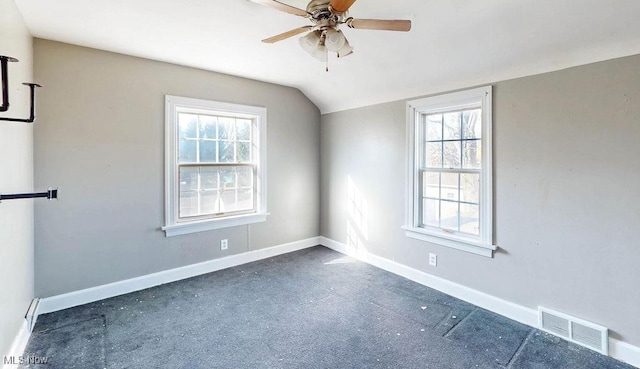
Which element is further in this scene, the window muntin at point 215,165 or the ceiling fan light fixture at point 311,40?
the window muntin at point 215,165

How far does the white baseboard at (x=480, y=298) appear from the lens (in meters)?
2.08

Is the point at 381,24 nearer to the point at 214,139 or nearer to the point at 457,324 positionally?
the point at 457,324

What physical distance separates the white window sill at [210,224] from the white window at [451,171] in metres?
1.91

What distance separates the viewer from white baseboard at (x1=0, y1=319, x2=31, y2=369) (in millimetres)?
1857

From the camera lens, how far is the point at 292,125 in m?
4.29

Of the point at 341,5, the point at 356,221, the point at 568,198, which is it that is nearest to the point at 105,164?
the point at 341,5

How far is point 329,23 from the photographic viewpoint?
5.77 ft

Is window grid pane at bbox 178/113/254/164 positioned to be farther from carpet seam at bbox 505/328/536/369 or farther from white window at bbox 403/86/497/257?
carpet seam at bbox 505/328/536/369

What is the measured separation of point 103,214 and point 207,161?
1157 millimetres

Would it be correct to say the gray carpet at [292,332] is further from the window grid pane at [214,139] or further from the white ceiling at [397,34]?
the white ceiling at [397,34]

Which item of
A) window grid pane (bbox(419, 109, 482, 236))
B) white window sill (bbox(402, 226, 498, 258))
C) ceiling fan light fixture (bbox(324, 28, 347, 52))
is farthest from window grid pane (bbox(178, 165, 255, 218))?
ceiling fan light fixture (bbox(324, 28, 347, 52))

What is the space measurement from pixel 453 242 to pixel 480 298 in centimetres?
55

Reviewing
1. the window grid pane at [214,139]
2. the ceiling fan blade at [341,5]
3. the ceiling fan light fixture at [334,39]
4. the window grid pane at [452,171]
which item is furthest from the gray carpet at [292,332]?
the ceiling fan blade at [341,5]

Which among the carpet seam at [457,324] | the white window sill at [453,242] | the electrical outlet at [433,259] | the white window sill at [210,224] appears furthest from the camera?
the white window sill at [210,224]
